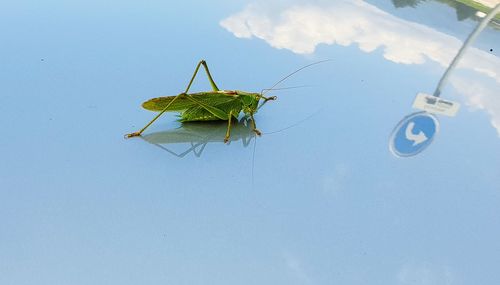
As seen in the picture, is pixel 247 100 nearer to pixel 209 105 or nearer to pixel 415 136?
pixel 209 105

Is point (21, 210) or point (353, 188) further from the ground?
point (353, 188)

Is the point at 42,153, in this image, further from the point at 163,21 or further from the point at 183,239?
the point at 163,21

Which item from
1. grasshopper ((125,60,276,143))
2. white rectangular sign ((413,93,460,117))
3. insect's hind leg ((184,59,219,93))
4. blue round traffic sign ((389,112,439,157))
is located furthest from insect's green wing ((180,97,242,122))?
white rectangular sign ((413,93,460,117))

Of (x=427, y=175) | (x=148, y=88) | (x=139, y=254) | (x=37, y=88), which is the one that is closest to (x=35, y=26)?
(x=37, y=88)

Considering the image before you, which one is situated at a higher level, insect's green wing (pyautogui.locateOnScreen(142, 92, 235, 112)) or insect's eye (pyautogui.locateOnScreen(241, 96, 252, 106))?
insect's eye (pyautogui.locateOnScreen(241, 96, 252, 106))

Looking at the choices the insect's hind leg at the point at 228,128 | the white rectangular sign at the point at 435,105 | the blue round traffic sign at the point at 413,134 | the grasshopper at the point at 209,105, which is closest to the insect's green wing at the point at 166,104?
the grasshopper at the point at 209,105

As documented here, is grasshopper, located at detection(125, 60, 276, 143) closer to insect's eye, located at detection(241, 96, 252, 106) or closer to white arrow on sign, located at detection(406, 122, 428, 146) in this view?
insect's eye, located at detection(241, 96, 252, 106)

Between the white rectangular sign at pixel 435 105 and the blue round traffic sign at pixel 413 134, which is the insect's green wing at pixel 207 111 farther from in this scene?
the white rectangular sign at pixel 435 105
